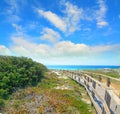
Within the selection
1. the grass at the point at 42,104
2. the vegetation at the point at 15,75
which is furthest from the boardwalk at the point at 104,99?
the vegetation at the point at 15,75

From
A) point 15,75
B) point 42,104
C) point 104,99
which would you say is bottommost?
point 42,104

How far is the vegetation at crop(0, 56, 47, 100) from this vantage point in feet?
36.3

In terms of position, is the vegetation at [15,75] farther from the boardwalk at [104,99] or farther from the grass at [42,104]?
the boardwalk at [104,99]

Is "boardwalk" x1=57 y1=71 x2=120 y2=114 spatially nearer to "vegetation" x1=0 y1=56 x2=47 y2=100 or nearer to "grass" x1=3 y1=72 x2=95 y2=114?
"grass" x1=3 y1=72 x2=95 y2=114

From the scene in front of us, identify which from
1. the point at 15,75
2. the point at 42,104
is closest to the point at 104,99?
the point at 42,104

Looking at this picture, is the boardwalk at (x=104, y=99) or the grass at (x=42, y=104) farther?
the grass at (x=42, y=104)

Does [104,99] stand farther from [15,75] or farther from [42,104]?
[15,75]

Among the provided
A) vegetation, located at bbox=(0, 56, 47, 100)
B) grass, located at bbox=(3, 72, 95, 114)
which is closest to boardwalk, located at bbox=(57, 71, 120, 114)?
grass, located at bbox=(3, 72, 95, 114)

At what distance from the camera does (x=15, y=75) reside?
493 inches

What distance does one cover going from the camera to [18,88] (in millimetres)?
11961

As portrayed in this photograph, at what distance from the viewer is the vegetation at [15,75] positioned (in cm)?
1107

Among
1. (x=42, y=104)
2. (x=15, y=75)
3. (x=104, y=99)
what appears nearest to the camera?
(x=104, y=99)

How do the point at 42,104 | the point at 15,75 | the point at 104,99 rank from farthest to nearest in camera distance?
the point at 15,75 → the point at 42,104 → the point at 104,99

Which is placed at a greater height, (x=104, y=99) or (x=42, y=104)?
(x=104, y=99)
